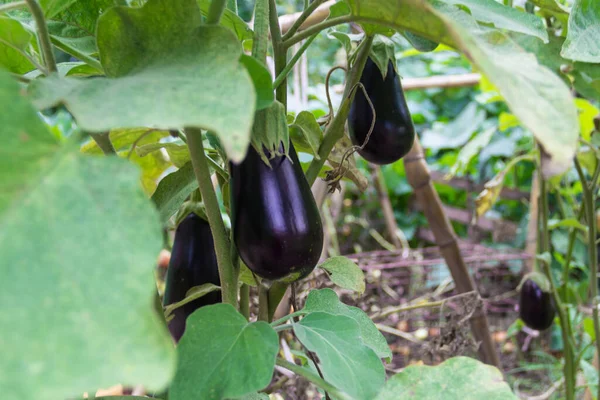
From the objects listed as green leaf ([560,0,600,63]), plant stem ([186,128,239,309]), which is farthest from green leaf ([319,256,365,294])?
green leaf ([560,0,600,63])

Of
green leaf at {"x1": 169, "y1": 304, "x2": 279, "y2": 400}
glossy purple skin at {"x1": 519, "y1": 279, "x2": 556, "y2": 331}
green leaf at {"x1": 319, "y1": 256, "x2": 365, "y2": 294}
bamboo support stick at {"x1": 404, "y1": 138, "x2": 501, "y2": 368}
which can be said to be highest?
green leaf at {"x1": 169, "y1": 304, "x2": 279, "y2": 400}

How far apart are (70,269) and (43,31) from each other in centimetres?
16

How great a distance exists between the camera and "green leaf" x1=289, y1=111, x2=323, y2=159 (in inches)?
14.6

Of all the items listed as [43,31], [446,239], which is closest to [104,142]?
[43,31]

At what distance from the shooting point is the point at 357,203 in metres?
2.68

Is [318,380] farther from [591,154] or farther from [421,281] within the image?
[421,281]

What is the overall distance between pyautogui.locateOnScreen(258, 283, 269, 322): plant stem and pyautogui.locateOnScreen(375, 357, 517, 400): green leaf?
124 millimetres

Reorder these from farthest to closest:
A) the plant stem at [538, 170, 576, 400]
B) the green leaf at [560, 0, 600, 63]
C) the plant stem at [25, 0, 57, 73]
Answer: the plant stem at [538, 170, 576, 400] → the green leaf at [560, 0, 600, 63] → the plant stem at [25, 0, 57, 73]

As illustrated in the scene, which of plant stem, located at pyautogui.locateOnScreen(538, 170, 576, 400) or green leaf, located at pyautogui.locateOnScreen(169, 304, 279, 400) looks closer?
green leaf, located at pyautogui.locateOnScreen(169, 304, 279, 400)

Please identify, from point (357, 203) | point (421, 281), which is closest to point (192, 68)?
point (421, 281)

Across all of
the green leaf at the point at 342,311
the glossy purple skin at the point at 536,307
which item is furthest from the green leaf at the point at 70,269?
the glossy purple skin at the point at 536,307

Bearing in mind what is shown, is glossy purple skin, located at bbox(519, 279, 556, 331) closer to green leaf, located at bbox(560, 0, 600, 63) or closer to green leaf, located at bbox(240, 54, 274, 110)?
green leaf, located at bbox(560, 0, 600, 63)

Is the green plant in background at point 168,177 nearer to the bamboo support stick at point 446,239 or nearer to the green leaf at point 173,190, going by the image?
the green leaf at point 173,190

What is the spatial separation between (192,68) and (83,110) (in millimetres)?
45
